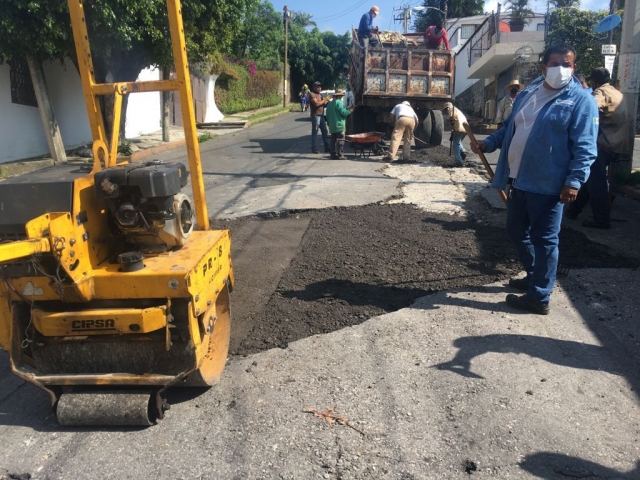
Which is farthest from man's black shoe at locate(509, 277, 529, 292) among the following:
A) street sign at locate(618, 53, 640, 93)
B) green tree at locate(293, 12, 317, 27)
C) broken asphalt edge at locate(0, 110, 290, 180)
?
green tree at locate(293, 12, 317, 27)

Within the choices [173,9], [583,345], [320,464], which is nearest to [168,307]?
[320,464]

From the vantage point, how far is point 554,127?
13.3 feet

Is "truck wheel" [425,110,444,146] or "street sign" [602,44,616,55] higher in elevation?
"street sign" [602,44,616,55]

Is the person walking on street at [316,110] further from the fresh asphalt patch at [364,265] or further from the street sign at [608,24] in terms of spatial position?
the fresh asphalt patch at [364,265]

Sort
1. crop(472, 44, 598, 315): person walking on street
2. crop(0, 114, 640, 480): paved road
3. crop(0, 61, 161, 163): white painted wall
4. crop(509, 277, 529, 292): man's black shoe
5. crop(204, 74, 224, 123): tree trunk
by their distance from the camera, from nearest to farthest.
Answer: crop(0, 114, 640, 480): paved road
crop(472, 44, 598, 315): person walking on street
crop(509, 277, 529, 292): man's black shoe
crop(0, 61, 161, 163): white painted wall
crop(204, 74, 224, 123): tree trunk

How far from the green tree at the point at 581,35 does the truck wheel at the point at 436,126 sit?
10.6m

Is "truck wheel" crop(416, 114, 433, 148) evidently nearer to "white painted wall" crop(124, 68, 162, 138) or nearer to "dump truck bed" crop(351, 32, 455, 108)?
"dump truck bed" crop(351, 32, 455, 108)

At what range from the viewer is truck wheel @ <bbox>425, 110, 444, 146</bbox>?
14.2 m

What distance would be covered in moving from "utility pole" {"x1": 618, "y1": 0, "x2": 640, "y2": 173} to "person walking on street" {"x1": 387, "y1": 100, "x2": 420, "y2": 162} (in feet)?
14.8

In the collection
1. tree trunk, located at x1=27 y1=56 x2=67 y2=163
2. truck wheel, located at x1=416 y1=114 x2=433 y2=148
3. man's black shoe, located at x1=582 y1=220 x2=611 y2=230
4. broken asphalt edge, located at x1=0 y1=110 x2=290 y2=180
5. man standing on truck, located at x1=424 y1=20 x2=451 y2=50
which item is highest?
man standing on truck, located at x1=424 y1=20 x2=451 y2=50

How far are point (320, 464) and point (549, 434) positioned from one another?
1.20 meters

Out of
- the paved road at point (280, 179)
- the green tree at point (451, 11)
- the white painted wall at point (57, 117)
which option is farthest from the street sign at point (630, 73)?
the green tree at point (451, 11)

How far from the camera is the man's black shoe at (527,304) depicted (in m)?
4.21

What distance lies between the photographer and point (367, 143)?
1316 cm
